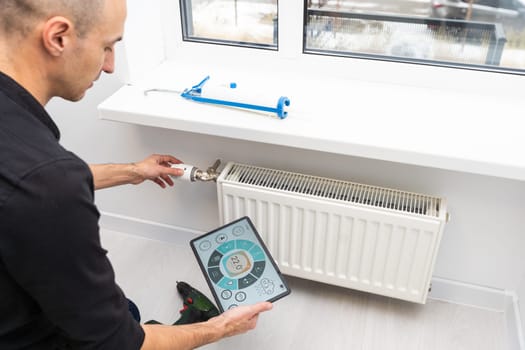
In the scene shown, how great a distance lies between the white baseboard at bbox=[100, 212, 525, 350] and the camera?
4.50 ft

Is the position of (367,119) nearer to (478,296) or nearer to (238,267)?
(238,267)

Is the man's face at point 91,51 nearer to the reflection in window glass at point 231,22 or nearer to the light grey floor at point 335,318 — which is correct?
the reflection in window glass at point 231,22

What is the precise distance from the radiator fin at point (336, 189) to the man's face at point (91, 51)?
0.63 metres

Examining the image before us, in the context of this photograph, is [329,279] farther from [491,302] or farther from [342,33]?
[342,33]

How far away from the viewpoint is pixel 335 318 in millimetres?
1456

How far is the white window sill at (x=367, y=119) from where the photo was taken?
1099 millimetres

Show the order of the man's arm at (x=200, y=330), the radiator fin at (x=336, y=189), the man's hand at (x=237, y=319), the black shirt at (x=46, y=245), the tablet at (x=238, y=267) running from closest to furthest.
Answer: the black shirt at (x=46, y=245)
the man's arm at (x=200, y=330)
the man's hand at (x=237, y=319)
the tablet at (x=238, y=267)
the radiator fin at (x=336, y=189)

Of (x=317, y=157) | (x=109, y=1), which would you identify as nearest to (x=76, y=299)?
(x=109, y=1)

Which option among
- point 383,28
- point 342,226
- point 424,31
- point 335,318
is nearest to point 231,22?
point 383,28

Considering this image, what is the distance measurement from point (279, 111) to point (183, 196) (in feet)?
1.73

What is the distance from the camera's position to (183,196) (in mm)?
1590

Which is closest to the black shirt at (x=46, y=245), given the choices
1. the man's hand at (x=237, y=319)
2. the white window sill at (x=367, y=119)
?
the man's hand at (x=237, y=319)

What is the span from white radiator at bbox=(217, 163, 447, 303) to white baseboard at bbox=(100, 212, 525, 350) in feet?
0.55

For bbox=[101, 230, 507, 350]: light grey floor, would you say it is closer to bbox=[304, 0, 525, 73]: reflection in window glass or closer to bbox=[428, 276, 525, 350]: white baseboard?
bbox=[428, 276, 525, 350]: white baseboard
